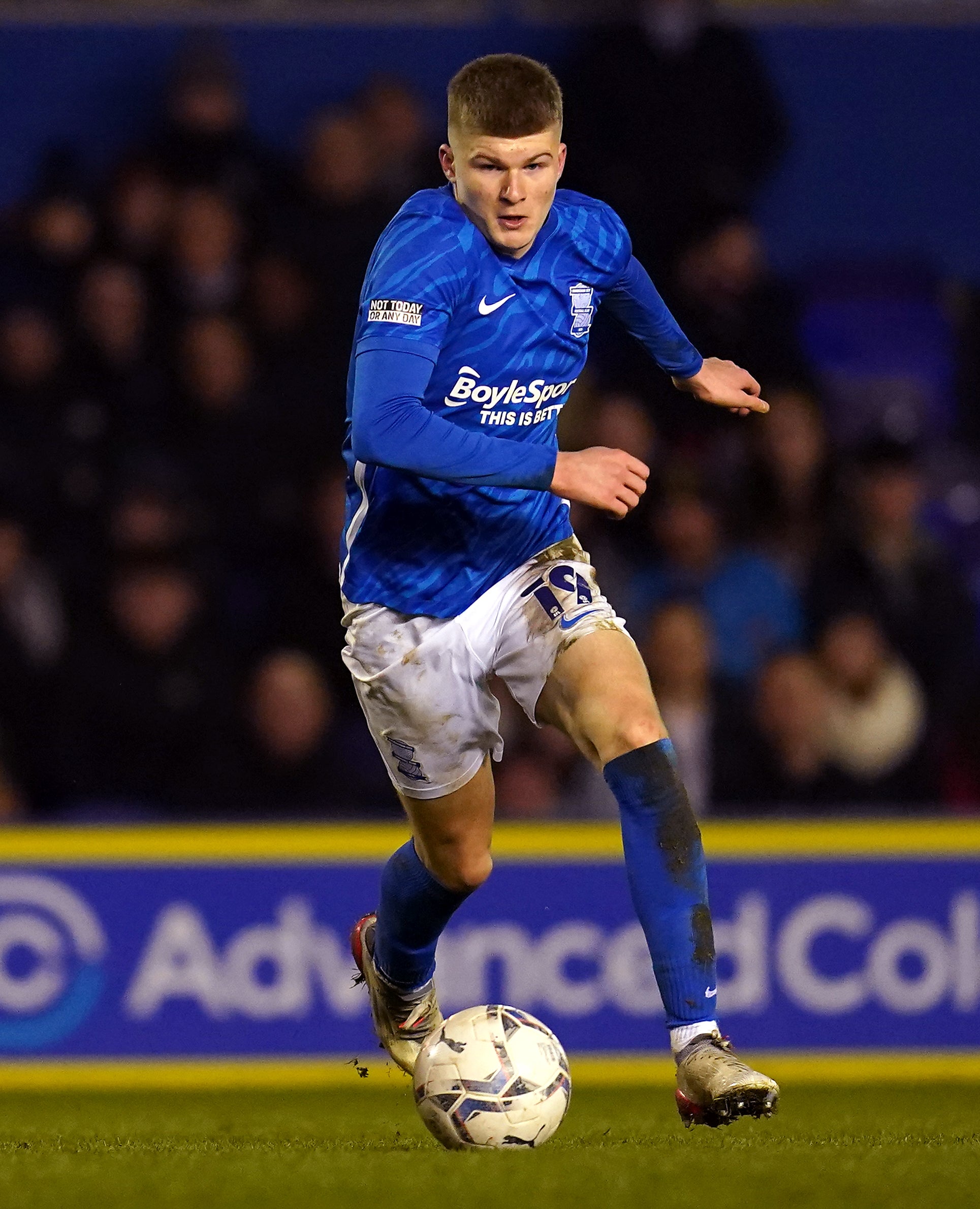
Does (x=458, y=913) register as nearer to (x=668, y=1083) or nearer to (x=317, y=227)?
(x=668, y=1083)

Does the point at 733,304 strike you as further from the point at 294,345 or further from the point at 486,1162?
the point at 486,1162

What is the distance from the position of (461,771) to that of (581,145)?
14.9ft

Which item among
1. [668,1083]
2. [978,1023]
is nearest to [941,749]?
[978,1023]

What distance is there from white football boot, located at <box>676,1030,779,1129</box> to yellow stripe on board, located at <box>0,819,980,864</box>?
9.13 ft

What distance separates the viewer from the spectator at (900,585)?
7926 mm

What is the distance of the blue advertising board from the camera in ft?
22.3

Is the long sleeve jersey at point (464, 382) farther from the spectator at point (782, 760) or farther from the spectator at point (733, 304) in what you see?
the spectator at point (733, 304)

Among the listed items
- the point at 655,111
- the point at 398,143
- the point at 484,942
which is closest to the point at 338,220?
the point at 398,143

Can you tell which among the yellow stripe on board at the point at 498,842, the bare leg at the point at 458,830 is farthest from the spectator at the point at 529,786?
the bare leg at the point at 458,830

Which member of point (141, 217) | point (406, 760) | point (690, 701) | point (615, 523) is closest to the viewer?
point (406, 760)

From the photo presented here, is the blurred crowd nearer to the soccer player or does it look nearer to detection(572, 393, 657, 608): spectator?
detection(572, 393, 657, 608): spectator

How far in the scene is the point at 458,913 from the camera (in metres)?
6.94

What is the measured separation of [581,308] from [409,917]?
5.07ft

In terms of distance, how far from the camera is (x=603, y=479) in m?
4.14
